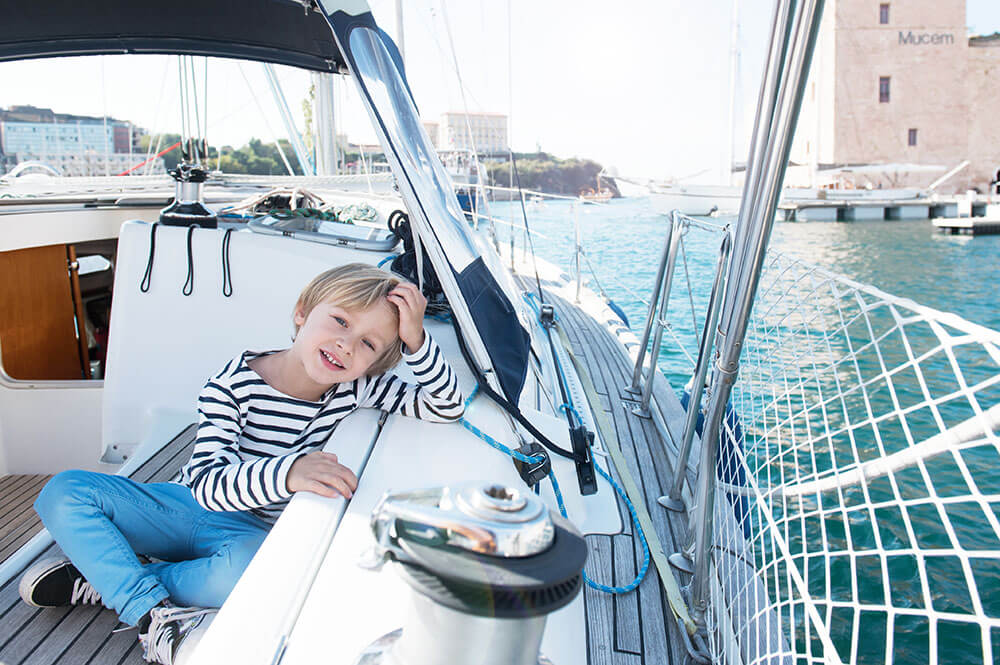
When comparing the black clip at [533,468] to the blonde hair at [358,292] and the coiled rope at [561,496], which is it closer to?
the coiled rope at [561,496]

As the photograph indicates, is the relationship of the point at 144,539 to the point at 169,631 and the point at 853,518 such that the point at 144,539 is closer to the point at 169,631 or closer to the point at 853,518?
the point at 169,631

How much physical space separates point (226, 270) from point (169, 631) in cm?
144

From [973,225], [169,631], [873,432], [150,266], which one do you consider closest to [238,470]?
[169,631]

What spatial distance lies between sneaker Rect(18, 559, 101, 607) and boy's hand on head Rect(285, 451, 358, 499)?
66 cm

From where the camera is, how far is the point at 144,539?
134 centimetres

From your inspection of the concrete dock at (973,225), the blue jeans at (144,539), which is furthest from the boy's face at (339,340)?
the concrete dock at (973,225)

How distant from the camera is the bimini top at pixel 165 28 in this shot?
2.07 m

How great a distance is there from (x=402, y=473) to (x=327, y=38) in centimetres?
198

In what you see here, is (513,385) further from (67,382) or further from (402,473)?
(67,382)

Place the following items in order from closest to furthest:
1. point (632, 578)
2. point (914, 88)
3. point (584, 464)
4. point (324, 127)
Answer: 1. point (584, 464)
2. point (632, 578)
3. point (324, 127)
4. point (914, 88)

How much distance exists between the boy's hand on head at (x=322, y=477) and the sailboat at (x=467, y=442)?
2 cm

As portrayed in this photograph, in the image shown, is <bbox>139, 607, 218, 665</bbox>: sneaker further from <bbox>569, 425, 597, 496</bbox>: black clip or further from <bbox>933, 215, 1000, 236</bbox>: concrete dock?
<bbox>933, 215, 1000, 236</bbox>: concrete dock

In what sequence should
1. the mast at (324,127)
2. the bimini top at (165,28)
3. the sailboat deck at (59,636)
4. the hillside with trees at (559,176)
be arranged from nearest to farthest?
the sailboat deck at (59,636)
the bimini top at (165,28)
the mast at (324,127)
the hillside with trees at (559,176)

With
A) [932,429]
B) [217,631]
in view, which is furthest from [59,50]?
[932,429]
